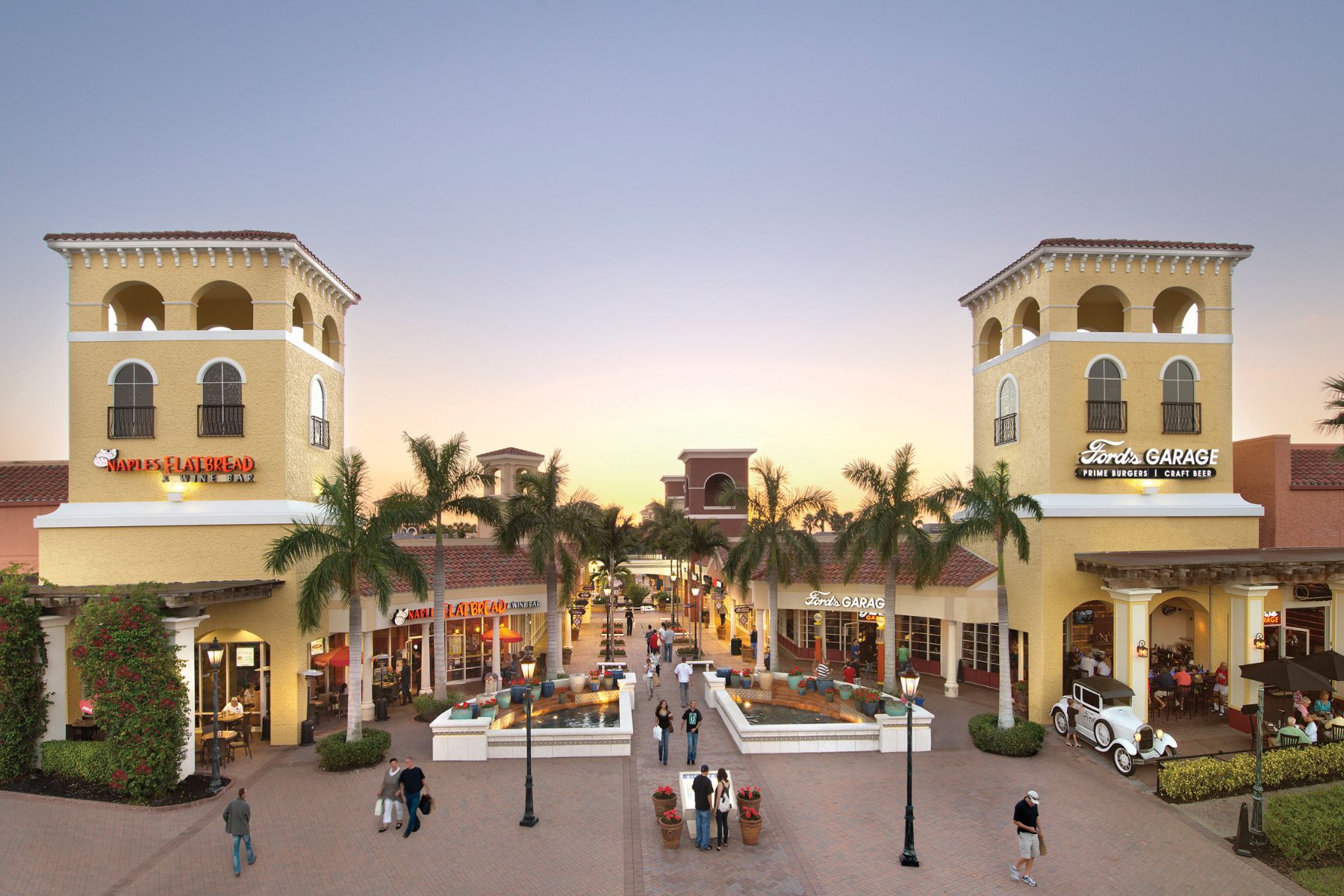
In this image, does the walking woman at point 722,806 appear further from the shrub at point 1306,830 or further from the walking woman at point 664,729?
the shrub at point 1306,830

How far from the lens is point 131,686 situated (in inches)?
661

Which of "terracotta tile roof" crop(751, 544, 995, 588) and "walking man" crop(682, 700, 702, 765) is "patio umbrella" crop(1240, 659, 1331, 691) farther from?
"walking man" crop(682, 700, 702, 765)

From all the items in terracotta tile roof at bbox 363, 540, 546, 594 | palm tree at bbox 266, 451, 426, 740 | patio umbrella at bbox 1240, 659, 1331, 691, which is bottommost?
patio umbrella at bbox 1240, 659, 1331, 691

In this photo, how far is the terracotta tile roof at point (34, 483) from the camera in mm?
25453

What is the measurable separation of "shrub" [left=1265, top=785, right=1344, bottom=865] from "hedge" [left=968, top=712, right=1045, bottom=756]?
17.7 feet

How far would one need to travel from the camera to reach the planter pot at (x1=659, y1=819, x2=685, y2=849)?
575 inches

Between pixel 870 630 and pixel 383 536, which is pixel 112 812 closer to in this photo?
pixel 383 536

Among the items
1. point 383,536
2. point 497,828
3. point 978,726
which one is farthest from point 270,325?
point 978,726

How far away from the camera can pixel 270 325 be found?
2266 centimetres

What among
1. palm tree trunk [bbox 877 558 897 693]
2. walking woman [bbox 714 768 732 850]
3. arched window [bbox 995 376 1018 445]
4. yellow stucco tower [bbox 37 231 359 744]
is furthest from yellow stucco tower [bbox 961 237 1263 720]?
yellow stucco tower [bbox 37 231 359 744]

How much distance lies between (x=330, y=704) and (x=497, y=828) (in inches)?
488

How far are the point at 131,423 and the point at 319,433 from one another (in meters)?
5.18

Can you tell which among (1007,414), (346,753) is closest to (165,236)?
(346,753)

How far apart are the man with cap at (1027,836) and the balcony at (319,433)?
73.3ft
